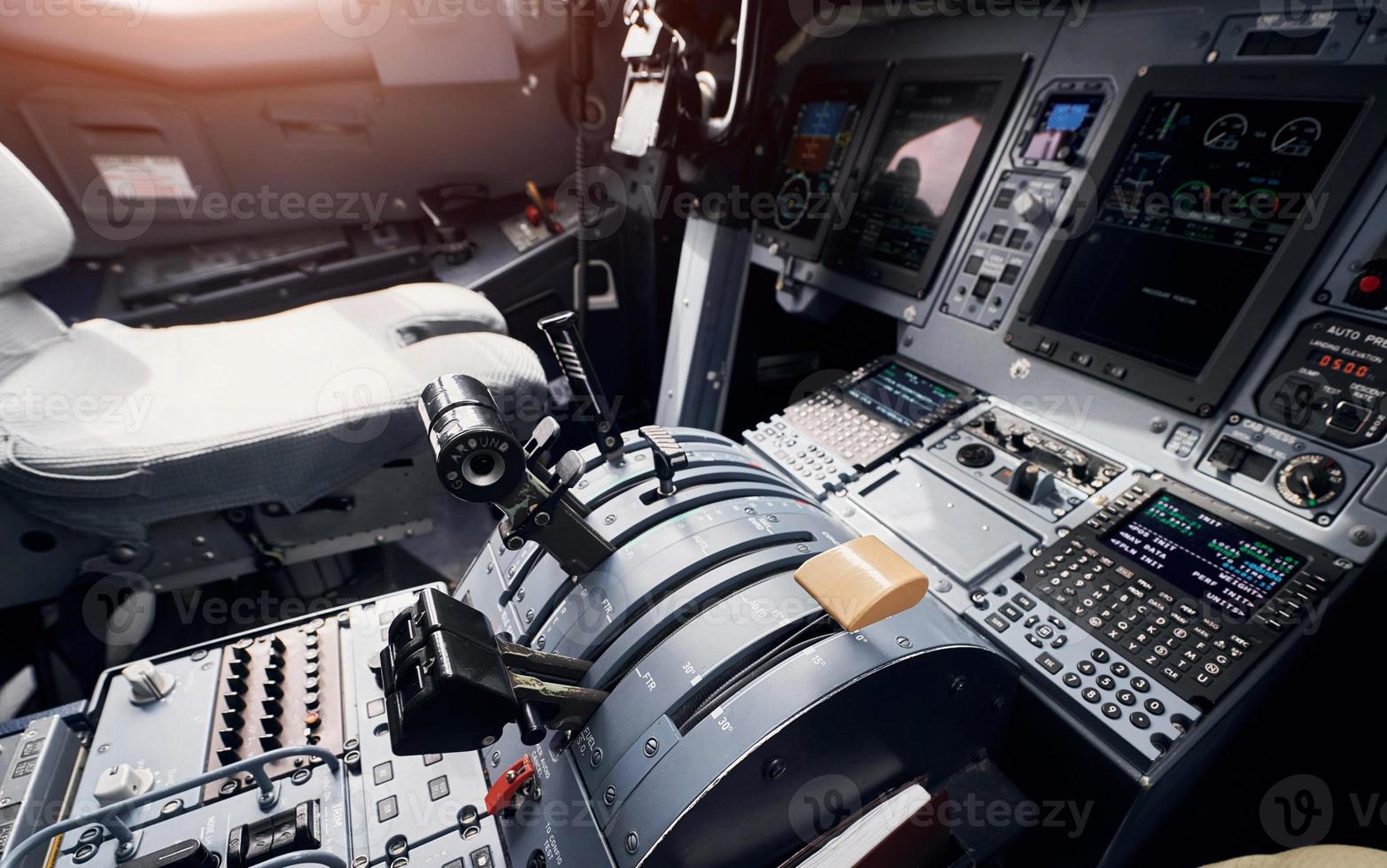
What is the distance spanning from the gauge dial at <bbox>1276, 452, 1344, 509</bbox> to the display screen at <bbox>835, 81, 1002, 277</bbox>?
877 millimetres

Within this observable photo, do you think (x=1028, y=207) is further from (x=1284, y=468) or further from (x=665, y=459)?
(x=665, y=459)

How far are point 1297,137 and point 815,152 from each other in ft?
3.84

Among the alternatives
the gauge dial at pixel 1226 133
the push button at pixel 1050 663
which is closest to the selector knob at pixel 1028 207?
the gauge dial at pixel 1226 133

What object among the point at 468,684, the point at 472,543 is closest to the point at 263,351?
the point at 472,543

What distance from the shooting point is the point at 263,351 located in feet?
5.79

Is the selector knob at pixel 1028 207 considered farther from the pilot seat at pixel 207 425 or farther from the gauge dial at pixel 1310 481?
the pilot seat at pixel 207 425

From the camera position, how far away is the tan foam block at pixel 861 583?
2.37ft

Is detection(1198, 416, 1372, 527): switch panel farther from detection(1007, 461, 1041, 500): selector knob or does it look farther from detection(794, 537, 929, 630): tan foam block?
detection(794, 537, 929, 630): tan foam block

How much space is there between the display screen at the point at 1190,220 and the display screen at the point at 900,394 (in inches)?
11.2

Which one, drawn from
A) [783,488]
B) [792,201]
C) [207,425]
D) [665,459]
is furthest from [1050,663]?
[207,425]

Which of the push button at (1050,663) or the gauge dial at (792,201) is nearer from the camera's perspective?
the push button at (1050,663)

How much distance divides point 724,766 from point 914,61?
1812mm

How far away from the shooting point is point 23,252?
A: 1.63 m

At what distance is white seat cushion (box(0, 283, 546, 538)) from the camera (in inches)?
52.6
